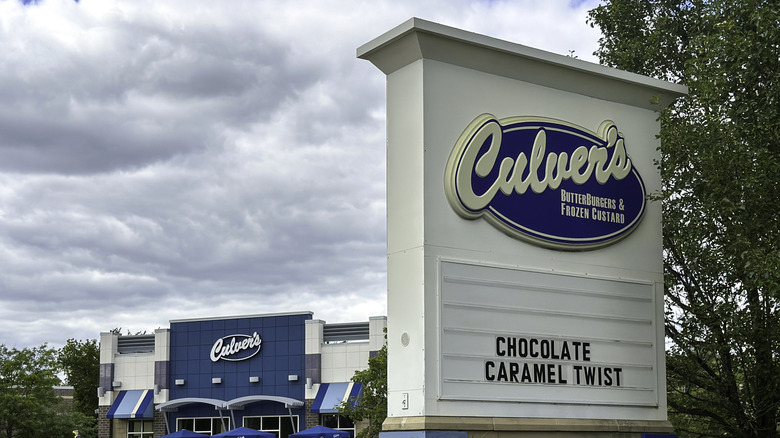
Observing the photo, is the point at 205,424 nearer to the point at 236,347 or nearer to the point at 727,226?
the point at 236,347

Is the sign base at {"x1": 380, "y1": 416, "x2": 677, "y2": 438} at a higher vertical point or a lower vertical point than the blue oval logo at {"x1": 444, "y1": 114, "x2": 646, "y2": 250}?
lower

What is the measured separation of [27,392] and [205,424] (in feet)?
30.4

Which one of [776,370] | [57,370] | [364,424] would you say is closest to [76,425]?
[57,370]

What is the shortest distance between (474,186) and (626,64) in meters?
9.33

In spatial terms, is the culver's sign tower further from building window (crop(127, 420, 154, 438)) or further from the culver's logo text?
building window (crop(127, 420, 154, 438))

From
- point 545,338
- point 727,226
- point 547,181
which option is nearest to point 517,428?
point 545,338

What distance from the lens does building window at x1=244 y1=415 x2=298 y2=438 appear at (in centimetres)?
4519

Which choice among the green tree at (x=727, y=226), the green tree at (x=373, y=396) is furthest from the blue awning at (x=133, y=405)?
the green tree at (x=727, y=226)

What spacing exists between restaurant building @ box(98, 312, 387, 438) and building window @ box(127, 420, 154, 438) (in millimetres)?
52

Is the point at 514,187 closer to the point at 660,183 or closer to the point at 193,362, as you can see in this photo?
the point at 660,183

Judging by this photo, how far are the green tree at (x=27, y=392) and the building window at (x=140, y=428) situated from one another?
709 centimetres

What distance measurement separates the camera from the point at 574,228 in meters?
12.8

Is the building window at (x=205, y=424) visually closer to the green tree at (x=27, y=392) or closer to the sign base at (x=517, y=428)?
the green tree at (x=27, y=392)

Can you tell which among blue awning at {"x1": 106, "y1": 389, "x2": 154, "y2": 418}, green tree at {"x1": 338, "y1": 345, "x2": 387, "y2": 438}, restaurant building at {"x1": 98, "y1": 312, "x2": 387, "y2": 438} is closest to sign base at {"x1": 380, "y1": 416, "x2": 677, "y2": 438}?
green tree at {"x1": 338, "y1": 345, "x2": 387, "y2": 438}
